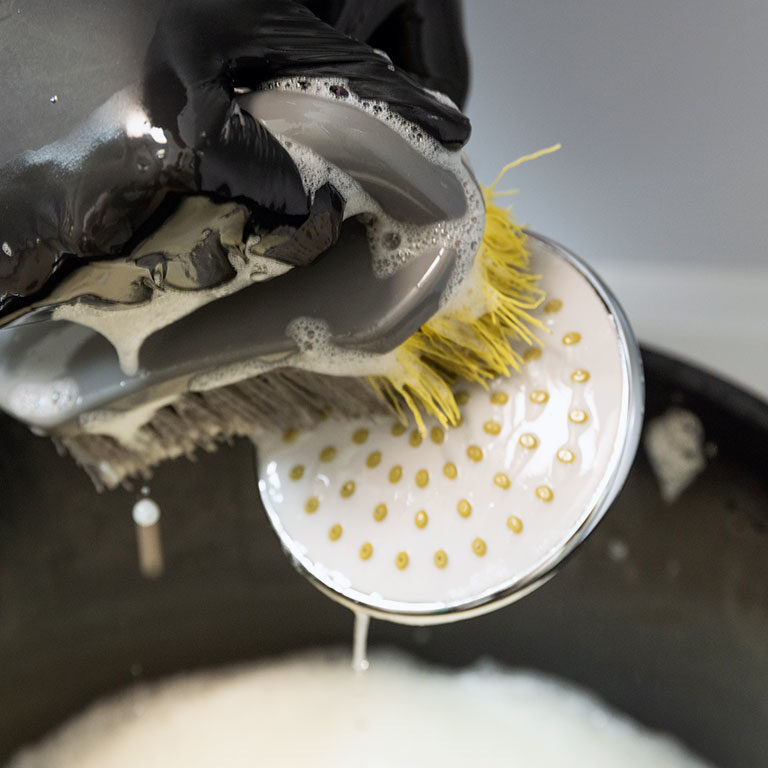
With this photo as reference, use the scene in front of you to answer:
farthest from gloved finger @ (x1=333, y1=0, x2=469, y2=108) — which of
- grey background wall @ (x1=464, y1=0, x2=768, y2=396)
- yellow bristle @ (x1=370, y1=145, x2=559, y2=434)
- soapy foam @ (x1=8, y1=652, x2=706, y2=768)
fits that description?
soapy foam @ (x1=8, y1=652, x2=706, y2=768)

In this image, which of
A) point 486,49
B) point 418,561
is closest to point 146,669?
point 418,561

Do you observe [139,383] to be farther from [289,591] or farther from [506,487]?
[289,591]

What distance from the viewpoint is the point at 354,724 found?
0.70 metres

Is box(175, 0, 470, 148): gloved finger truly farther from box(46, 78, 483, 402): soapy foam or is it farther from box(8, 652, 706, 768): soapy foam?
box(8, 652, 706, 768): soapy foam

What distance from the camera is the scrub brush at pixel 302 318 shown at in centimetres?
29

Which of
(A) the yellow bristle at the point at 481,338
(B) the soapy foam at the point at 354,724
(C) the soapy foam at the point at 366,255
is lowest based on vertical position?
(B) the soapy foam at the point at 354,724

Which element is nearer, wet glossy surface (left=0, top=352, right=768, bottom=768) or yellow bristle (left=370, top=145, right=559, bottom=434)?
yellow bristle (left=370, top=145, right=559, bottom=434)

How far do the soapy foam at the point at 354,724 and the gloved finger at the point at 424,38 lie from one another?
476 millimetres

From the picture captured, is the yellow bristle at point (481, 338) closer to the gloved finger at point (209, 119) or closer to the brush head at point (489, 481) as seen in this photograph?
the brush head at point (489, 481)

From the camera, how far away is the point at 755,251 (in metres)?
0.65

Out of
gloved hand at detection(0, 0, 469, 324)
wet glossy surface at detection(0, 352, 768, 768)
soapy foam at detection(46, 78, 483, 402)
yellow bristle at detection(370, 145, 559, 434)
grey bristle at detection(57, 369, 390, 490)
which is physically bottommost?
wet glossy surface at detection(0, 352, 768, 768)

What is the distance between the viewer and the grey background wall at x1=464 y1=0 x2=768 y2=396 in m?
0.55

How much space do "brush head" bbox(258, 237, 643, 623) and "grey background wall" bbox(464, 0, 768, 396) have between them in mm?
194

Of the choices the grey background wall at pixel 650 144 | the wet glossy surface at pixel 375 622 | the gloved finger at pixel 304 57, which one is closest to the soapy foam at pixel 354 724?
the wet glossy surface at pixel 375 622
